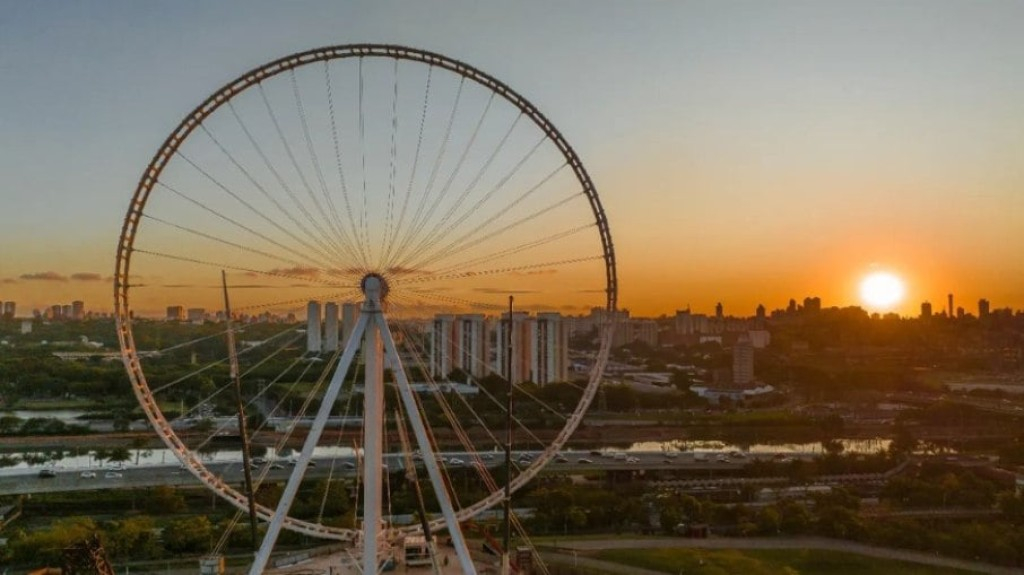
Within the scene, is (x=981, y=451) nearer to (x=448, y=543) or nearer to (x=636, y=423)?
(x=636, y=423)

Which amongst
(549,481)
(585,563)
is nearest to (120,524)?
(585,563)

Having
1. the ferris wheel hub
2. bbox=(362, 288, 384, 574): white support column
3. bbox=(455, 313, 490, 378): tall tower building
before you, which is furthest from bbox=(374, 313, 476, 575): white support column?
bbox=(455, 313, 490, 378): tall tower building

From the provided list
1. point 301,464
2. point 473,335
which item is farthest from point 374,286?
point 473,335

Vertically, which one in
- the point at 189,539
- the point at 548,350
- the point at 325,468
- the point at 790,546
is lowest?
the point at 790,546

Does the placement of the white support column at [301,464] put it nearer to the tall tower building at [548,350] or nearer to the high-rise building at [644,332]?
the tall tower building at [548,350]

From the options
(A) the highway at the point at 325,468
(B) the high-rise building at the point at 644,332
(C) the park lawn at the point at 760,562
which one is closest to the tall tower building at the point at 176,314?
(A) the highway at the point at 325,468

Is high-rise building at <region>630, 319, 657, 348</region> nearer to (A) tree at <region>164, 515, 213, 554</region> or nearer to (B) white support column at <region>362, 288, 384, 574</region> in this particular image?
(A) tree at <region>164, 515, 213, 554</region>

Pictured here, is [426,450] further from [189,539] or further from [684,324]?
[684,324]
